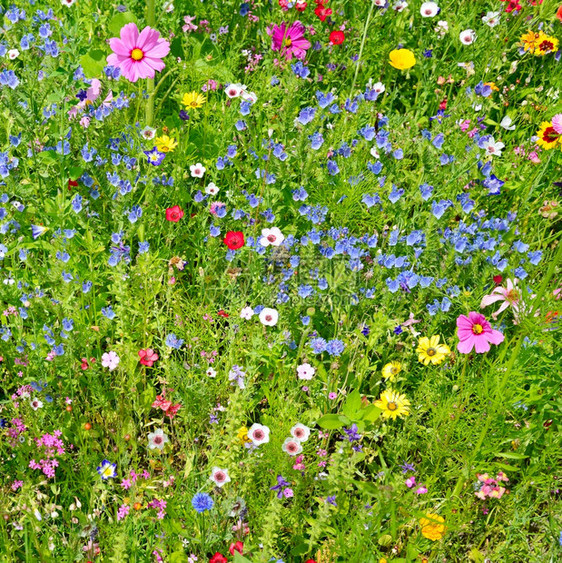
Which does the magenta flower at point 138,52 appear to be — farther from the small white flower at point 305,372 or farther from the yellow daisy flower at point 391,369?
the yellow daisy flower at point 391,369

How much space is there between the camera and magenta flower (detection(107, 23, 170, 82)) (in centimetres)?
284

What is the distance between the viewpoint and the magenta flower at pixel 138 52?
2844 mm

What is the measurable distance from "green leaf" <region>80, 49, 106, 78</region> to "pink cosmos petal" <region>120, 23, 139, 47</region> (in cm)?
31

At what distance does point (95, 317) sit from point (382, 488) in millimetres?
1391

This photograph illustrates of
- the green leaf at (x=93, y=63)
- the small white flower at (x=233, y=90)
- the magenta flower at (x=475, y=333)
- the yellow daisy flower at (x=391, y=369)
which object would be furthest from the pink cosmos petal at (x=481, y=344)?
the green leaf at (x=93, y=63)

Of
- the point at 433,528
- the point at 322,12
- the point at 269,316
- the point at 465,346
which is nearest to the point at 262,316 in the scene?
the point at 269,316

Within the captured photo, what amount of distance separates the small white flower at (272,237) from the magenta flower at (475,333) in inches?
33.3

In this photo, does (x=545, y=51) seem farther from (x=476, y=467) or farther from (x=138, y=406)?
(x=138, y=406)

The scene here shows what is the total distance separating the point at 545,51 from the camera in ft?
12.4

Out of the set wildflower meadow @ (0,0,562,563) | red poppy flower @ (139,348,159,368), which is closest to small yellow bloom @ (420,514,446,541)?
wildflower meadow @ (0,0,562,563)

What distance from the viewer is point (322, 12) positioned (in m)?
3.75

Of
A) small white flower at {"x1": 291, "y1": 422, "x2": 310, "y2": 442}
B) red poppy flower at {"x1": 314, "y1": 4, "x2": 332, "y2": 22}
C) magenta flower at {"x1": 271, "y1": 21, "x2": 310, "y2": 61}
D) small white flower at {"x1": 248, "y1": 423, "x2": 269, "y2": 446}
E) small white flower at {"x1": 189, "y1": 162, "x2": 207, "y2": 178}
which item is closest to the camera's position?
small white flower at {"x1": 248, "y1": 423, "x2": 269, "y2": 446}

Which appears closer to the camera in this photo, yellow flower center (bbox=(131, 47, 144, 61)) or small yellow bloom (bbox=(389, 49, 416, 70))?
yellow flower center (bbox=(131, 47, 144, 61))

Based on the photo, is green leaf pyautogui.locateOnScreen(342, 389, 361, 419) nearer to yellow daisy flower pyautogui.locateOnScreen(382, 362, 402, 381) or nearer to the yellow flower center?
yellow daisy flower pyautogui.locateOnScreen(382, 362, 402, 381)
